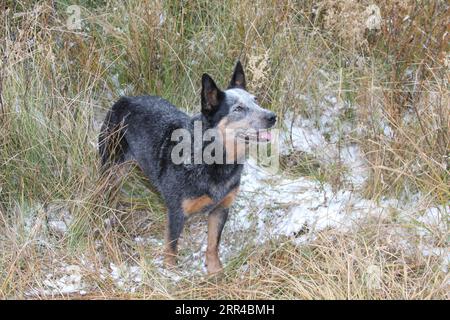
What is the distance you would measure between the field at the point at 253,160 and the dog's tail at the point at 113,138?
0.08 meters

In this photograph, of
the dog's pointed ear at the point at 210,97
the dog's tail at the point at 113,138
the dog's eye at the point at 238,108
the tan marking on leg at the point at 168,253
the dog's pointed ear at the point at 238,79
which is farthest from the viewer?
the dog's tail at the point at 113,138

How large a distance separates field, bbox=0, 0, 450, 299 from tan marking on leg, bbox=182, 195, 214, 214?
0.36 m

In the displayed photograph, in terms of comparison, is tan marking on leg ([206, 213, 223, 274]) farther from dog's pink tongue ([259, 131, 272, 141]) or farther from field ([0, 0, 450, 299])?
dog's pink tongue ([259, 131, 272, 141])

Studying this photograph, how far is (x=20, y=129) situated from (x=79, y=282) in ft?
3.81

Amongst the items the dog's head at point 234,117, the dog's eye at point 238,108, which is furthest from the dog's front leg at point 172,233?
the dog's eye at point 238,108

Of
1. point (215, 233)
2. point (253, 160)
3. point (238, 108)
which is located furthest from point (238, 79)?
point (215, 233)

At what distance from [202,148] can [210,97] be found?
0.31m

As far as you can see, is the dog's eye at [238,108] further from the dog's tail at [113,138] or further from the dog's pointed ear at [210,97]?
the dog's tail at [113,138]

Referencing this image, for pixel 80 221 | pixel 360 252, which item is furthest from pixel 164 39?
pixel 360 252

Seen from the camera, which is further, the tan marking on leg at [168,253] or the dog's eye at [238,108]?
the tan marking on leg at [168,253]

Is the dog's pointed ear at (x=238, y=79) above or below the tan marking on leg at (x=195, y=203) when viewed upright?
above

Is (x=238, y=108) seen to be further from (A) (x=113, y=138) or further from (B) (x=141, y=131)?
(A) (x=113, y=138)

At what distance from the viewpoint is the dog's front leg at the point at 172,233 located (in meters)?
4.06

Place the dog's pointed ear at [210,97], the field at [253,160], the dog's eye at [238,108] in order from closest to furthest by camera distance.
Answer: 1. the field at [253,160]
2. the dog's pointed ear at [210,97]
3. the dog's eye at [238,108]
